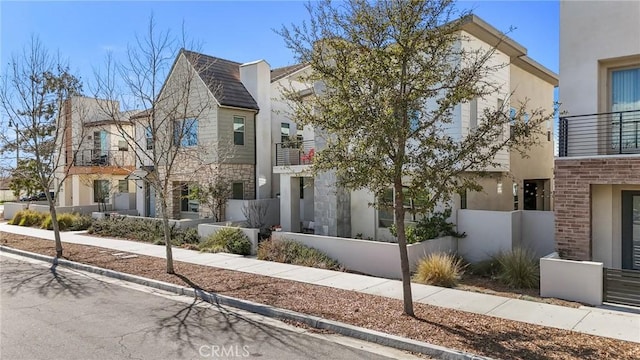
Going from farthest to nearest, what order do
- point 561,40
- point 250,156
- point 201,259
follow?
1. point 250,156
2. point 201,259
3. point 561,40

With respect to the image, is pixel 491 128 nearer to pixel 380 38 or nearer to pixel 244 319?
pixel 380 38

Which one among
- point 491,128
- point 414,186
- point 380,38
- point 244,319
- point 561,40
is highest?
point 561,40

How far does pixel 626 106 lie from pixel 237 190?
16247 mm

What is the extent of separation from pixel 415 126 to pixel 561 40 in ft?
19.7

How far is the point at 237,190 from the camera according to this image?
22281 millimetres

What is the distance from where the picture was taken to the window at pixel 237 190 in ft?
72.3

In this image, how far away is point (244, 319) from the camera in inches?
334

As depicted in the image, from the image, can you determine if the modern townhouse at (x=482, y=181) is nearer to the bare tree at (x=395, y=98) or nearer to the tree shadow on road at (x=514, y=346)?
the bare tree at (x=395, y=98)

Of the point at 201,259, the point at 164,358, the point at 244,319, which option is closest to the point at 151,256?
the point at 201,259

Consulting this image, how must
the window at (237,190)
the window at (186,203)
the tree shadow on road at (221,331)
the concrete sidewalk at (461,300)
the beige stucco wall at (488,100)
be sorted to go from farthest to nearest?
the window at (186,203) < the window at (237,190) < the beige stucco wall at (488,100) < the concrete sidewalk at (461,300) < the tree shadow on road at (221,331)

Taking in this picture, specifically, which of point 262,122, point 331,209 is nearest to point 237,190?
point 262,122

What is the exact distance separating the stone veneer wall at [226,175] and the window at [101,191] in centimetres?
882

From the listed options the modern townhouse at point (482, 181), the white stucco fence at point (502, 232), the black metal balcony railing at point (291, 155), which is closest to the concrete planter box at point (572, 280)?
the white stucco fence at point (502, 232)

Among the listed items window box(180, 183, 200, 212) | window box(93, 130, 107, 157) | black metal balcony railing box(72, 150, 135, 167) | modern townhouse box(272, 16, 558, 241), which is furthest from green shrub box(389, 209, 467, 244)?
window box(93, 130, 107, 157)
